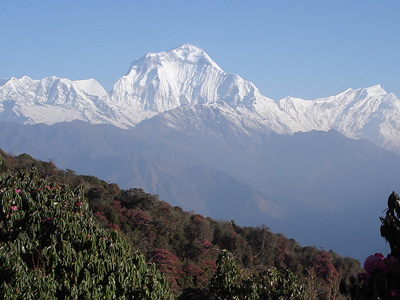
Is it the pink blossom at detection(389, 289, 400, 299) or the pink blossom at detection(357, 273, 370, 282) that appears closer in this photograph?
the pink blossom at detection(389, 289, 400, 299)

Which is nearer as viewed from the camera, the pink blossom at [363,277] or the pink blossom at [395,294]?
the pink blossom at [395,294]

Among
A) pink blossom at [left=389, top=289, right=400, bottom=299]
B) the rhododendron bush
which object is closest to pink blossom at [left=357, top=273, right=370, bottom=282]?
pink blossom at [left=389, top=289, right=400, bottom=299]

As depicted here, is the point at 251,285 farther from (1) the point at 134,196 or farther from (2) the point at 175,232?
(1) the point at 134,196

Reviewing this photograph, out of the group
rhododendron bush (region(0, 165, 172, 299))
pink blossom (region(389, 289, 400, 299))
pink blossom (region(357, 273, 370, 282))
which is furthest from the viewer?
rhododendron bush (region(0, 165, 172, 299))

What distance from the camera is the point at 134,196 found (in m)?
42.1

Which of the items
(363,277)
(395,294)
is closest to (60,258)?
(363,277)

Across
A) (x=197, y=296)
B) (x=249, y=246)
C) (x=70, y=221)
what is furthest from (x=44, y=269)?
(x=249, y=246)

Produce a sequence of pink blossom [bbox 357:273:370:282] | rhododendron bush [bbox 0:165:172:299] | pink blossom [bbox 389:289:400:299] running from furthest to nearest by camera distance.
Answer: rhododendron bush [bbox 0:165:172:299] → pink blossom [bbox 357:273:370:282] → pink blossom [bbox 389:289:400:299]

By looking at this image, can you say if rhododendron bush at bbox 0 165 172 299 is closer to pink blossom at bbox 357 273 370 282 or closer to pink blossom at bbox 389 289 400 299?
pink blossom at bbox 357 273 370 282

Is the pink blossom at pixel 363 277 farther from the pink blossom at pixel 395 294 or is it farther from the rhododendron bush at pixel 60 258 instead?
the rhododendron bush at pixel 60 258

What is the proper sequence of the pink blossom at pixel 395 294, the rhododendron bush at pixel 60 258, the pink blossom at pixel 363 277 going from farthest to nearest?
1. the rhododendron bush at pixel 60 258
2. the pink blossom at pixel 363 277
3. the pink blossom at pixel 395 294

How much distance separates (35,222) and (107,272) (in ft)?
8.94

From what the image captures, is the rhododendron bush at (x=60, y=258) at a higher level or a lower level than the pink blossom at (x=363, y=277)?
lower

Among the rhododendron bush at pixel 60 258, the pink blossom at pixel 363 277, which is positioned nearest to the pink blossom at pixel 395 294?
the pink blossom at pixel 363 277
